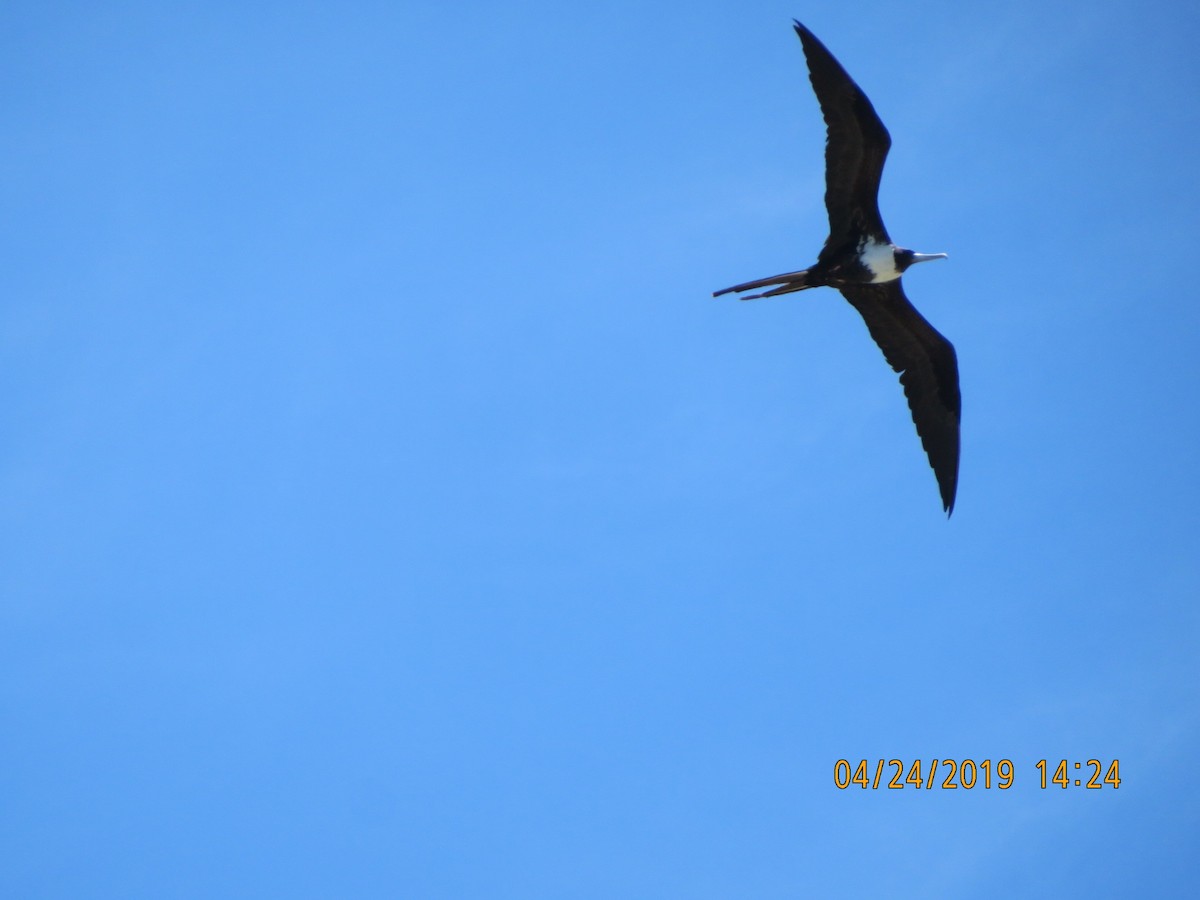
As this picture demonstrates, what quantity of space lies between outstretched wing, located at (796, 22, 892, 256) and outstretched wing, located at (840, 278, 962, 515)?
907mm

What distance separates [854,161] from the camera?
404 inches

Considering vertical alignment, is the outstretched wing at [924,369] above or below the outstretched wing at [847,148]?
below

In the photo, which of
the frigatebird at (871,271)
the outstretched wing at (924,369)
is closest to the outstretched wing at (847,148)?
the frigatebird at (871,271)

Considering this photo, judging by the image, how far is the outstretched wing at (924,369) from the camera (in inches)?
449

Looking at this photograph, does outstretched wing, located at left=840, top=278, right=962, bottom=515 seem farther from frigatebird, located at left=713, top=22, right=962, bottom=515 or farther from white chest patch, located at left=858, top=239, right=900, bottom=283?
white chest patch, located at left=858, top=239, right=900, bottom=283

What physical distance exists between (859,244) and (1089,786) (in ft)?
21.3

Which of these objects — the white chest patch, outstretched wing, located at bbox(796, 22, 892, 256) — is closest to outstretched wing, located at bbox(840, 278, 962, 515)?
the white chest patch

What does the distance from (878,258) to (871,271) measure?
15cm

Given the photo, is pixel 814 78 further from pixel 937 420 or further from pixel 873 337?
pixel 937 420

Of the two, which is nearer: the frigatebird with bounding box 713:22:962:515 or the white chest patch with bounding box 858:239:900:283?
the frigatebird with bounding box 713:22:962:515

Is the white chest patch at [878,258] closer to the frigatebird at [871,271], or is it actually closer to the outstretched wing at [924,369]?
the frigatebird at [871,271]

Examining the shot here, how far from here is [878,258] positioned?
1074cm

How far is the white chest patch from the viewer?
10.7 metres

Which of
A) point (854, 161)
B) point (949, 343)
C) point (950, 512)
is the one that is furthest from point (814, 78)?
point (950, 512)
